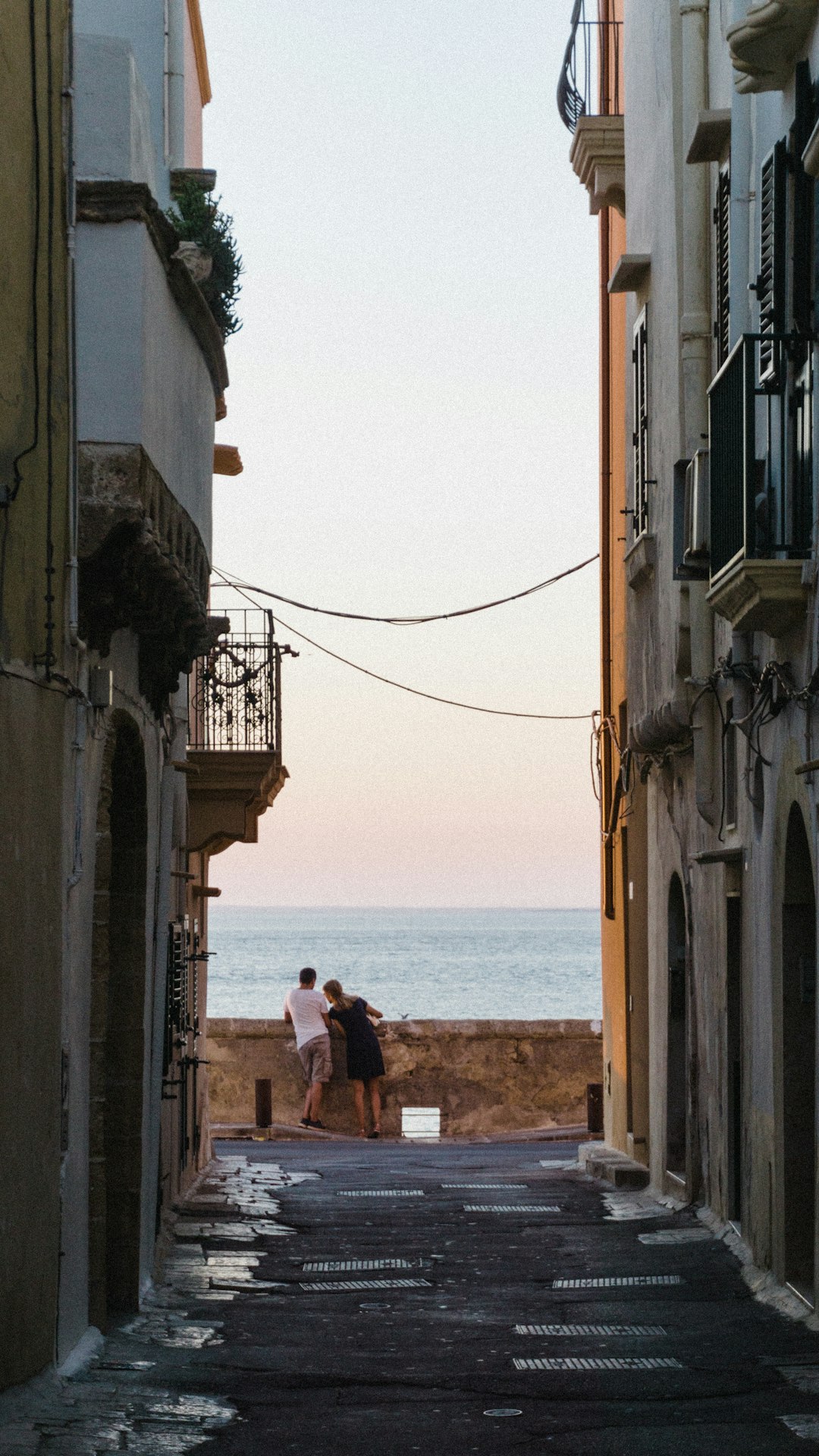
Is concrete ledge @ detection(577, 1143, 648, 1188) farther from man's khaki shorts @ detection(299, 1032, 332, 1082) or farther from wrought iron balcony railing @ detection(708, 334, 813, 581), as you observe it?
wrought iron balcony railing @ detection(708, 334, 813, 581)

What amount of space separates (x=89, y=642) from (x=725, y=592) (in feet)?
10.7

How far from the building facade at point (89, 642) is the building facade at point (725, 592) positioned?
3.04 metres

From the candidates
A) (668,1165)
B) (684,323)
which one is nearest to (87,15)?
(684,323)

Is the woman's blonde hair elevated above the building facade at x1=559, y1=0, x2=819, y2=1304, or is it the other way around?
the building facade at x1=559, y1=0, x2=819, y2=1304

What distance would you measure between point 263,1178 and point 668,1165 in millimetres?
3830

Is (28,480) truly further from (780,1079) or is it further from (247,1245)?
(247,1245)

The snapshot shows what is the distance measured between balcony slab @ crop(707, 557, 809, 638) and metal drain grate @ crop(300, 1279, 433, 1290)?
4.24m

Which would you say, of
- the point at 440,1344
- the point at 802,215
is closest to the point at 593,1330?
the point at 440,1344

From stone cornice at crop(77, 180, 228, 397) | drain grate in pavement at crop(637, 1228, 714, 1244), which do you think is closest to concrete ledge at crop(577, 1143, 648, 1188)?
drain grate in pavement at crop(637, 1228, 714, 1244)

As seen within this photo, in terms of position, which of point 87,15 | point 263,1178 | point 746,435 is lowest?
point 263,1178

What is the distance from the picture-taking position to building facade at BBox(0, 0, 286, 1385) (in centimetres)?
816

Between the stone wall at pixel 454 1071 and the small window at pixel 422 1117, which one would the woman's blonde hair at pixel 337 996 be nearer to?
the stone wall at pixel 454 1071

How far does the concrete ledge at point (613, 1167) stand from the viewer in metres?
16.7

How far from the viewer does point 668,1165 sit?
51.5ft
